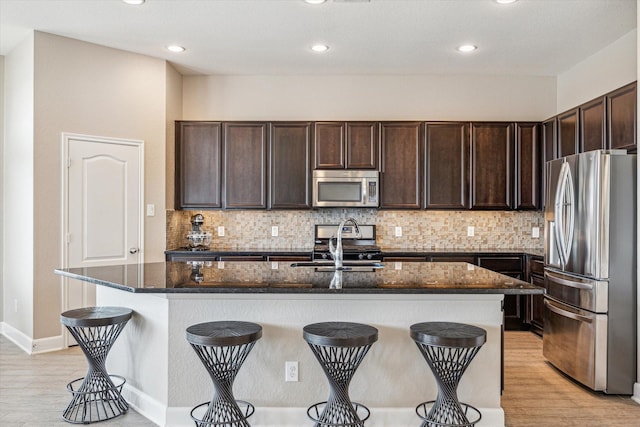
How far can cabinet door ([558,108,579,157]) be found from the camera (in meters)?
4.51

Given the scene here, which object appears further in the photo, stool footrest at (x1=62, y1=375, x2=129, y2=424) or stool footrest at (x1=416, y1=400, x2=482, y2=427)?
stool footrest at (x1=62, y1=375, x2=129, y2=424)

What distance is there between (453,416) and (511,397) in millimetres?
989

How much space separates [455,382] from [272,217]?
3548 millimetres

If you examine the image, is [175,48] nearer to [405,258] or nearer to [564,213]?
[405,258]

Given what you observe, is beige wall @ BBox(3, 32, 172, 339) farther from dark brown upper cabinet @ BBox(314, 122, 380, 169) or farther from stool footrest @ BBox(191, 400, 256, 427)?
stool footrest @ BBox(191, 400, 256, 427)

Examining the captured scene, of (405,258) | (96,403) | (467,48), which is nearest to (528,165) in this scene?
(467,48)

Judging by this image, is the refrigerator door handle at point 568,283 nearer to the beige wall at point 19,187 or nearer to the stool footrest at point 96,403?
the stool footrest at point 96,403

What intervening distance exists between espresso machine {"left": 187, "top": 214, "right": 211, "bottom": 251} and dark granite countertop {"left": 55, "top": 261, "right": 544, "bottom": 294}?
2001 millimetres

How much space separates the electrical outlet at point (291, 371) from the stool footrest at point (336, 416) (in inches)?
7.6

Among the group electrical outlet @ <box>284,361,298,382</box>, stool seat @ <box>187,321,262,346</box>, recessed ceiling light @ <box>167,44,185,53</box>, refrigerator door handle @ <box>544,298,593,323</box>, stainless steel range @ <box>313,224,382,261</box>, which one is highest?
recessed ceiling light @ <box>167,44,185,53</box>

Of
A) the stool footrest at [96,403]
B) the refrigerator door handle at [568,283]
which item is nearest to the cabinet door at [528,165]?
the refrigerator door handle at [568,283]

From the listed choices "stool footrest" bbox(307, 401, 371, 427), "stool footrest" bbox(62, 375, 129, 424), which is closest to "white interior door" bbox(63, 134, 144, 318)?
"stool footrest" bbox(62, 375, 129, 424)

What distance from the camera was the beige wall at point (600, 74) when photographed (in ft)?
14.4

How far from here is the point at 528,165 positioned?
17.5ft
